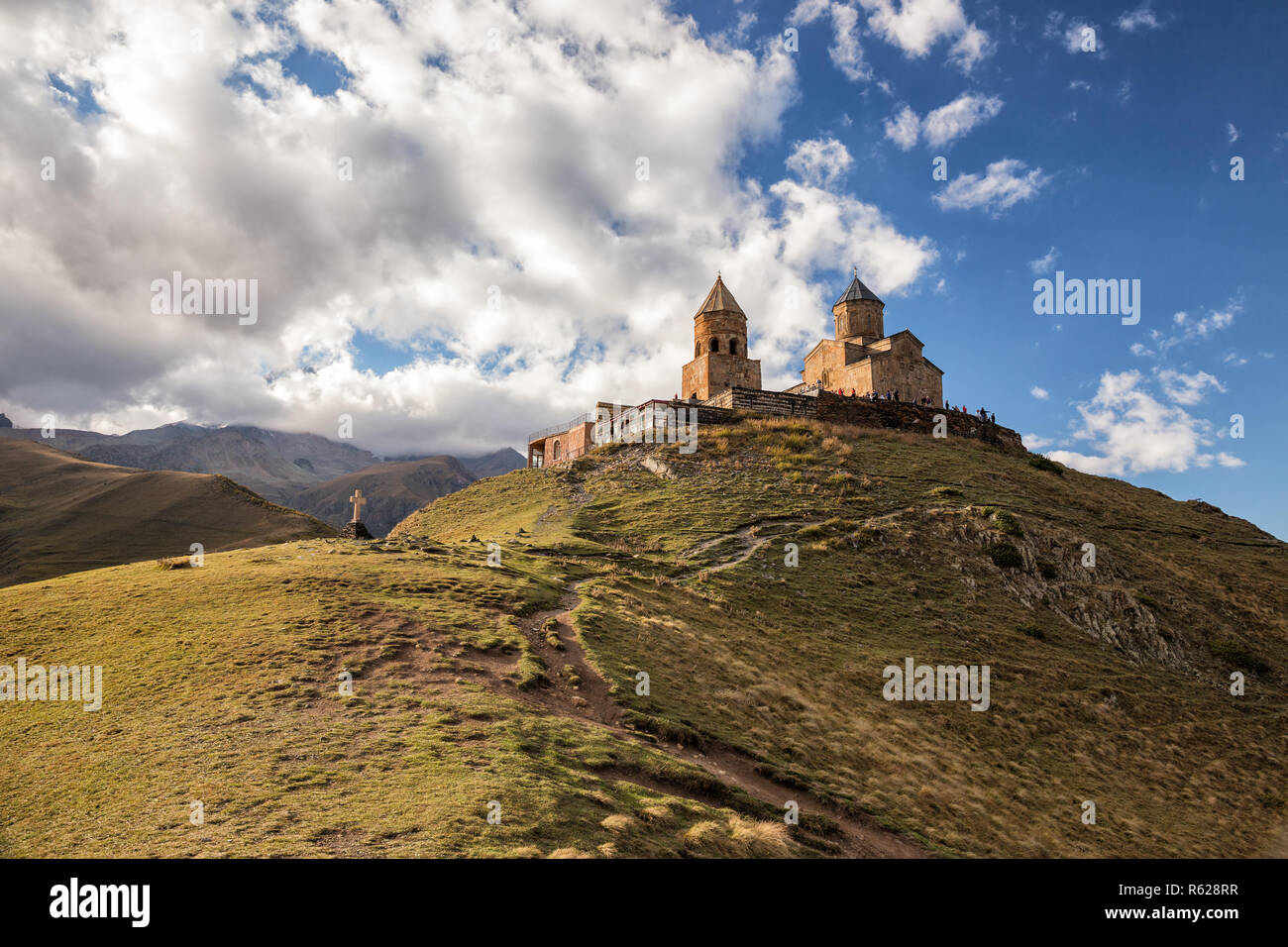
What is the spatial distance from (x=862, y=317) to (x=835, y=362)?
551 cm

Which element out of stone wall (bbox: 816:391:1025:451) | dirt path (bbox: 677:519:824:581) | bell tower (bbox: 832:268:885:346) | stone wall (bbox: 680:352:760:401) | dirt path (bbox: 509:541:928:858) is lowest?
dirt path (bbox: 509:541:928:858)

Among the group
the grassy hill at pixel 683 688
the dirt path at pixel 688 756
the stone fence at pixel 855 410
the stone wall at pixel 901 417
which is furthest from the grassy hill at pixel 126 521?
the dirt path at pixel 688 756

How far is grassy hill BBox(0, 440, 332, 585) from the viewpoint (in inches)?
3536

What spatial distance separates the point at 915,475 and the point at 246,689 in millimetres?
40804

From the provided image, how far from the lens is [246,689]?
1362 cm

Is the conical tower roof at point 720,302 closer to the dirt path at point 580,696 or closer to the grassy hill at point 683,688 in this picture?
the grassy hill at point 683,688

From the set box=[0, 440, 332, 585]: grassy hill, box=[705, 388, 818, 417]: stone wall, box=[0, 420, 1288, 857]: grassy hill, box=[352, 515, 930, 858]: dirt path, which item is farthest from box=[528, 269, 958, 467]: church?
box=[0, 440, 332, 585]: grassy hill

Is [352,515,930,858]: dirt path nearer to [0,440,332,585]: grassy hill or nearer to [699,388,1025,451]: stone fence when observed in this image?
[699,388,1025,451]: stone fence

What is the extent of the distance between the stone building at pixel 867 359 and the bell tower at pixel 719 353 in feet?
30.4

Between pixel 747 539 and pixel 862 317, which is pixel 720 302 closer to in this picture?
pixel 862 317

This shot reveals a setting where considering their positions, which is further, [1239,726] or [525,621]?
[1239,726]

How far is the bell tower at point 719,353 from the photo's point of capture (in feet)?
193
